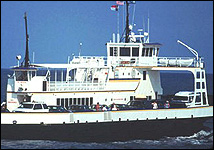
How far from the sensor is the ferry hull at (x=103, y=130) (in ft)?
95.9

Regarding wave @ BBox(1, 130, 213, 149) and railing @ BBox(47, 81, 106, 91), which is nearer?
wave @ BBox(1, 130, 213, 149)

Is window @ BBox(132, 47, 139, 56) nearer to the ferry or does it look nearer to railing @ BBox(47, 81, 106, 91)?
the ferry

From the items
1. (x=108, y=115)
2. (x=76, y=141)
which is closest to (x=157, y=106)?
(x=108, y=115)

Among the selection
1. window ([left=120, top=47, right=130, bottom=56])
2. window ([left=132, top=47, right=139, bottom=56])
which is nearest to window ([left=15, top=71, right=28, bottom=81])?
window ([left=120, top=47, right=130, bottom=56])

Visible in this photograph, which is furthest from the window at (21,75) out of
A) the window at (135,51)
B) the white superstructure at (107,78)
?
the window at (135,51)

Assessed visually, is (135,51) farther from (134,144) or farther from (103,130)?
(134,144)

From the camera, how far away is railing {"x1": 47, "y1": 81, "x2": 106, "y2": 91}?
108 ft

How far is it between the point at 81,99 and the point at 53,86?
7.97 ft

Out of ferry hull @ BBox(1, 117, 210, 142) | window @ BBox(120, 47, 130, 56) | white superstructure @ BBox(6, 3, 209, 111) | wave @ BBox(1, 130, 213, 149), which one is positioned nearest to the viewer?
wave @ BBox(1, 130, 213, 149)

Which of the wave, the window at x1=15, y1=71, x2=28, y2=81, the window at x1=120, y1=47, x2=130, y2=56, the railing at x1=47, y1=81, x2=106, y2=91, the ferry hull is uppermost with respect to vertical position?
the window at x1=120, y1=47, x2=130, y2=56

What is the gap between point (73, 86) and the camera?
110 ft

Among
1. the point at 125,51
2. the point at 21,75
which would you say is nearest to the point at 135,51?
the point at 125,51

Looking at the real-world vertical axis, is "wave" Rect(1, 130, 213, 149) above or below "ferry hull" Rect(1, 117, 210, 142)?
below

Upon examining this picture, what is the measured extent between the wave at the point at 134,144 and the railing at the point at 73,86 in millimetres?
4845
